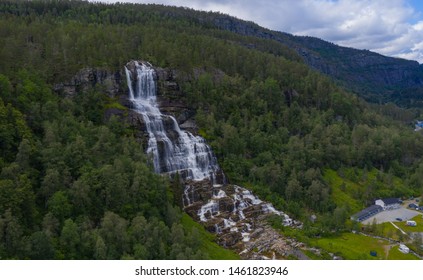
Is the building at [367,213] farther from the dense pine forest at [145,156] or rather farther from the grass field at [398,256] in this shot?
the grass field at [398,256]

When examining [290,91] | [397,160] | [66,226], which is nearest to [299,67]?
[290,91]

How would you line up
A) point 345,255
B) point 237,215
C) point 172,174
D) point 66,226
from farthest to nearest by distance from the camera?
1. point 172,174
2. point 237,215
3. point 345,255
4. point 66,226

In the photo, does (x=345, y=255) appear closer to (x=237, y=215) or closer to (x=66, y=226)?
(x=237, y=215)

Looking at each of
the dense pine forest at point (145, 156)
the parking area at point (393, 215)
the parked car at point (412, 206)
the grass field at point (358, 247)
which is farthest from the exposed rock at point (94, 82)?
the parked car at point (412, 206)

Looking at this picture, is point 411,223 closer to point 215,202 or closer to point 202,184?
point 215,202

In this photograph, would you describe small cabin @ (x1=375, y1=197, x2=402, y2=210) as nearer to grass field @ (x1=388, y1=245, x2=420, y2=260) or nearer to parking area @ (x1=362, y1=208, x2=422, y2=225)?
parking area @ (x1=362, y1=208, x2=422, y2=225)

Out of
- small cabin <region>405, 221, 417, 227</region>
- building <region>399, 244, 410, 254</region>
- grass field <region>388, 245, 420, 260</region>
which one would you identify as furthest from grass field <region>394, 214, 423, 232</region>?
grass field <region>388, 245, 420, 260</region>
